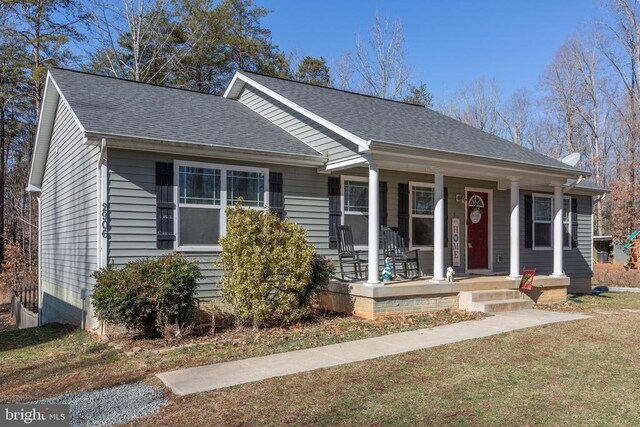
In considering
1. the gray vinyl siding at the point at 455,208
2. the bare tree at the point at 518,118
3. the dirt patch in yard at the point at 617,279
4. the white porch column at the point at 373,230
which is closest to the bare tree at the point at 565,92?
the bare tree at the point at 518,118

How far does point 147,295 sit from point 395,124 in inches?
241

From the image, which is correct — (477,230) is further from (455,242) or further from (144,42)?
(144,42)

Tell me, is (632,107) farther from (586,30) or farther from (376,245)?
(376,245)

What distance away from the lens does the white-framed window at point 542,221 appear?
13039mm

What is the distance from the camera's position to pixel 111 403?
171 inches

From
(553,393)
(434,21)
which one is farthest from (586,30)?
(553,393)

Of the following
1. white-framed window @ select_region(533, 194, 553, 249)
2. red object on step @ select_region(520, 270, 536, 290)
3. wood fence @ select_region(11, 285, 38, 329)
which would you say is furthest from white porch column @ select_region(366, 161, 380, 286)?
wood fence @ select_region(11, 285, 38, 329)

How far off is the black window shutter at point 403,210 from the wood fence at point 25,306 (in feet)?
28.8

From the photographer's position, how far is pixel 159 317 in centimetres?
678

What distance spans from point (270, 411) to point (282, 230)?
3835 millimetres

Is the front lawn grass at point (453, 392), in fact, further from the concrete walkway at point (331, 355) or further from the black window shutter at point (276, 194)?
the black window shutter at point (276, 194)

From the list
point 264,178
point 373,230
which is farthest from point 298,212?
point 373,230

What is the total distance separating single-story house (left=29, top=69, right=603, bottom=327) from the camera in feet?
25.8

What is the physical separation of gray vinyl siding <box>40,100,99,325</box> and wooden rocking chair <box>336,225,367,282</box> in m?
4.15
